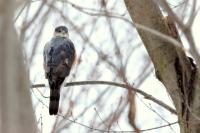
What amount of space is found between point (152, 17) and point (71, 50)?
2.50m

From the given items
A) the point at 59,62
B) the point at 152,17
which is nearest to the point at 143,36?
the point at 152,17

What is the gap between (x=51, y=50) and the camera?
16.3 ft

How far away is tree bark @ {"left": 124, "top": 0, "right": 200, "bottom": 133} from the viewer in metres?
2.57

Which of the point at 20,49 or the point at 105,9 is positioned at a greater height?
the point at 105,9

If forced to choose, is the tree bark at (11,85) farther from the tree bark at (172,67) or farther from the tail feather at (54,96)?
the tail feather at (54,96)

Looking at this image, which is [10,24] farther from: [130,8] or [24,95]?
[130,8]

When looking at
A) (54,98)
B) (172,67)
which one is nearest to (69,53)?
(54,98)

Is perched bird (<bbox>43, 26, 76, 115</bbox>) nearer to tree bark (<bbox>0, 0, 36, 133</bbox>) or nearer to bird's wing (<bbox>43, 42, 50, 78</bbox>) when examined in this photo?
bird's wing (<bbox>43, 42, 50, 78</bbox>)

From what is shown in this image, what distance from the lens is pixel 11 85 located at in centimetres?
113

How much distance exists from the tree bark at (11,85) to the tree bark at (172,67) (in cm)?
143

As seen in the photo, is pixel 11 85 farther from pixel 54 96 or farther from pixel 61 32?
pixel 61 32

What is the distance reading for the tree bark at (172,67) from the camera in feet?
8.42

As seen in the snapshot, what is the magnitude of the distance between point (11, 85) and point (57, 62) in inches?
147

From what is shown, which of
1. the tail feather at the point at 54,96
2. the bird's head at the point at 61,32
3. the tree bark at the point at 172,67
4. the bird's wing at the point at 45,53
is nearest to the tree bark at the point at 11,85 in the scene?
the tree bark at the point at 172,67
